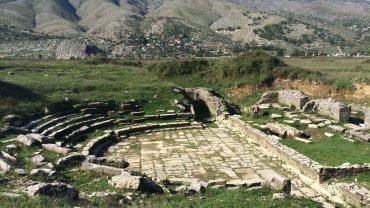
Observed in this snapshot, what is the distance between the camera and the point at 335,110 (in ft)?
84.1

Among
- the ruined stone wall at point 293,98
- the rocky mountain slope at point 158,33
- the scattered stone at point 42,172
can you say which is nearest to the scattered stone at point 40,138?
the scattered stone at point 42,172

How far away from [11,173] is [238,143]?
39.2ft

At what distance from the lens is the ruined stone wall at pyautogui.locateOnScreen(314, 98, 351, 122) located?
25.2m

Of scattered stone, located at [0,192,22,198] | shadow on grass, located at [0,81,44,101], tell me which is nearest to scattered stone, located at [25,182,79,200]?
scattered stone, located at [0,192,22,198]

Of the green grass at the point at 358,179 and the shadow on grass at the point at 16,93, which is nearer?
the green grass at the point at 358,179

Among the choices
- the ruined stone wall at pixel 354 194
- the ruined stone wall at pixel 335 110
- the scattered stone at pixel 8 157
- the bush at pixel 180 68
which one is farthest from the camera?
the bush at pixel 180 68

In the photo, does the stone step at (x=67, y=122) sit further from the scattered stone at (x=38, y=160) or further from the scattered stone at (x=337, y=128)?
the scattered stone at (x=337, y=128)

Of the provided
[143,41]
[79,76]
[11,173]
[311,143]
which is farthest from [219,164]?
[143,41]

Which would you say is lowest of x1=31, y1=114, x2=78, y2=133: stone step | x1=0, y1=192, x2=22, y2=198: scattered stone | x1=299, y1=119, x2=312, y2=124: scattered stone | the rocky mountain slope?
x1=299, y1=119, x2=312, y2=124: scattered stone

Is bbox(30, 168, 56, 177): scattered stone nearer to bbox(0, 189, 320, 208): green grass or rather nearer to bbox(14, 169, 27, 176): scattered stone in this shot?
bbox(14, 169, 27, 176): scattered stone

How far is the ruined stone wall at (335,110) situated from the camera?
25.2m

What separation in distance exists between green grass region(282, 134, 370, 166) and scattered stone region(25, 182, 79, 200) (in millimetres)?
10074

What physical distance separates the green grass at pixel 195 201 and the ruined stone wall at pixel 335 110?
13.3 metres

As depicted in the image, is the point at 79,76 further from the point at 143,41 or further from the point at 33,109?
the point at 143,41
